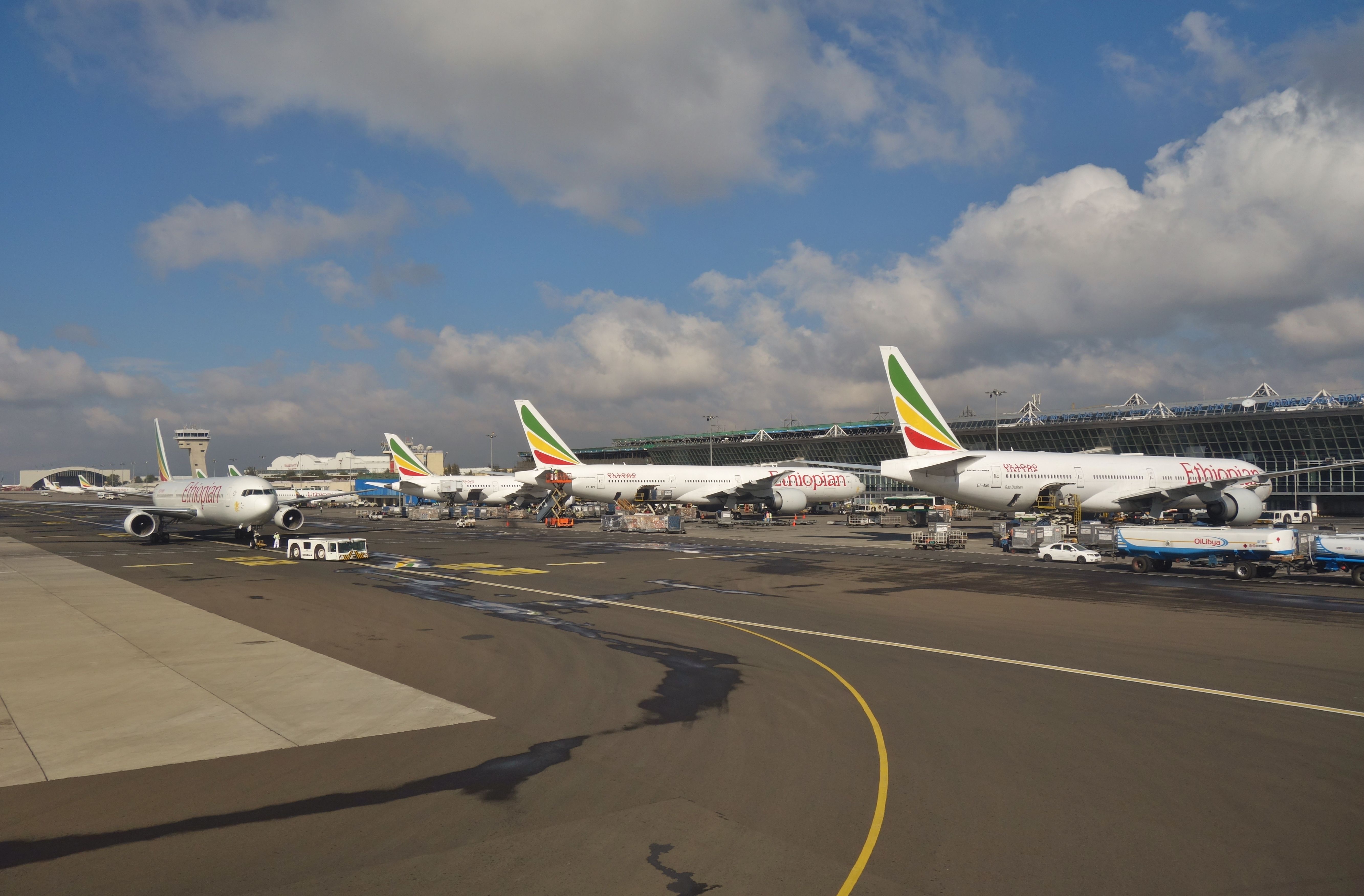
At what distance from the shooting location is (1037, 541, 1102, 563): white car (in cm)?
3762

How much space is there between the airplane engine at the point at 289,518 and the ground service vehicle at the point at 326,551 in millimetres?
8741

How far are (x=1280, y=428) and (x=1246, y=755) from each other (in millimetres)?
107149

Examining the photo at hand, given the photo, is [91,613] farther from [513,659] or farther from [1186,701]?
[1186,701]

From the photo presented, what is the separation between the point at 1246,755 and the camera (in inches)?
409

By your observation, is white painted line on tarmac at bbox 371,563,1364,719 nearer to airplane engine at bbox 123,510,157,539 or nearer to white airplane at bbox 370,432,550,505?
airplane engine at bbox 123,510,157,539

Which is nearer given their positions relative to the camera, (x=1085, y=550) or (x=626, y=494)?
(x=1085, y=550)

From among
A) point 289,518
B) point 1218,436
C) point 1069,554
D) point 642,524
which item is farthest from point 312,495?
point 1218,436

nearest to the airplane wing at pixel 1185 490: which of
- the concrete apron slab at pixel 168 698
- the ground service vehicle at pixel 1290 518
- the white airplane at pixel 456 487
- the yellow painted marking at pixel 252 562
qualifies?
the ground service vehicle at pixel 1290 518

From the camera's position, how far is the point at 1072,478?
5147 cm

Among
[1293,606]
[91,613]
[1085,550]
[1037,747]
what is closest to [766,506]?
[1085,550]

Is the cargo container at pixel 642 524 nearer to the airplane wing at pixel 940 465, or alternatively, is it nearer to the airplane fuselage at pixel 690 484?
the airplane fuselage at pixel 690 484

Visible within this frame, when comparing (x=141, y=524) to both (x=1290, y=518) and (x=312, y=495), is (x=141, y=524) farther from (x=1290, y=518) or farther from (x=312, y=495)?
(x=1290, y=518)

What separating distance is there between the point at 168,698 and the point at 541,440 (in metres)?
62.6

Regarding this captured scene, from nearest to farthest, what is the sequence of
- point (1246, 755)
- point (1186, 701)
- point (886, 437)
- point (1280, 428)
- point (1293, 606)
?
point (1246, 755), point (1186, 701), point (1293, 606), point (1280, 428), point (886, 437)
